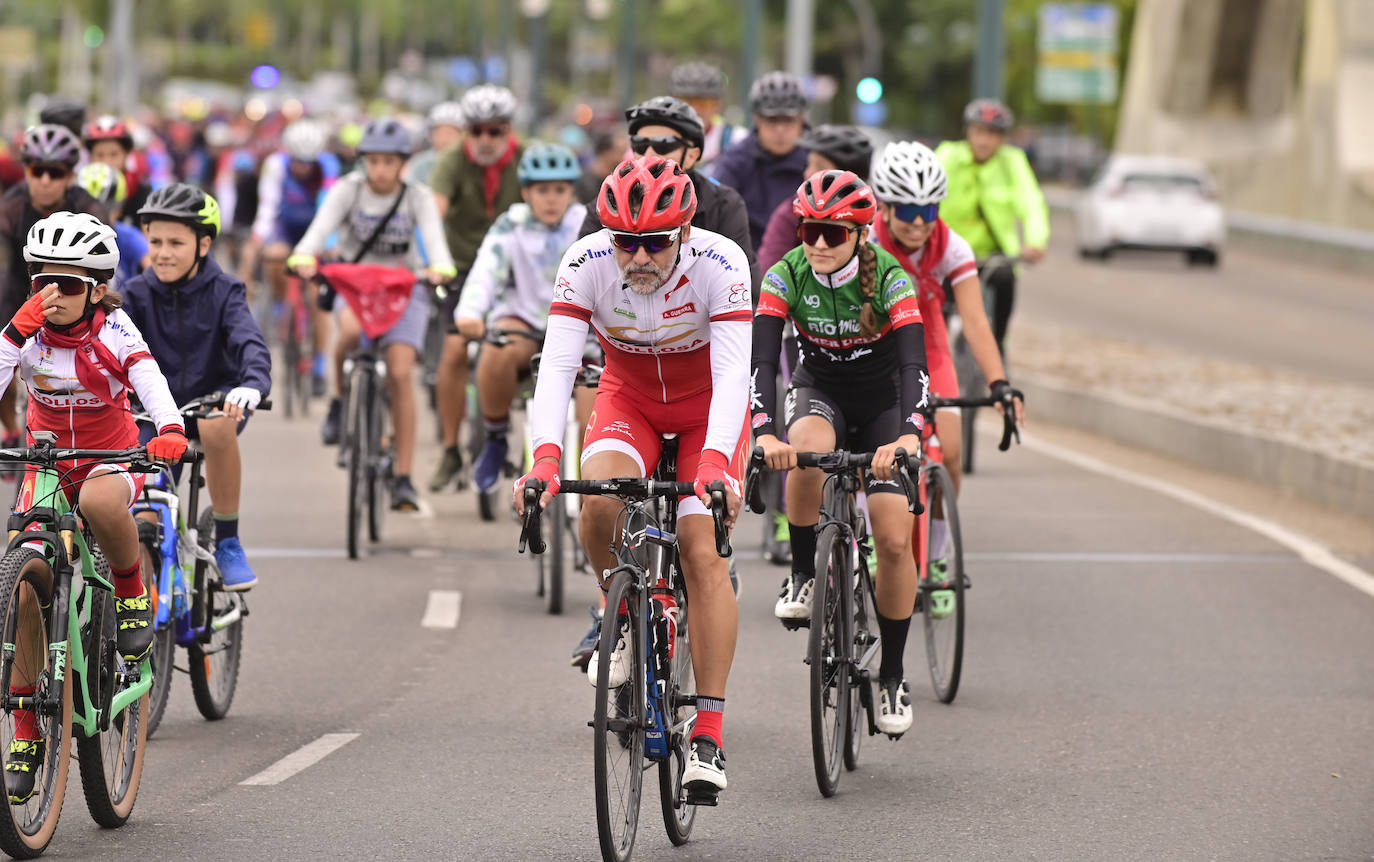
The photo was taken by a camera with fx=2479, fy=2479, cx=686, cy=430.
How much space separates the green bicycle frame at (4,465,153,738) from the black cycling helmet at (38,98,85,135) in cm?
686

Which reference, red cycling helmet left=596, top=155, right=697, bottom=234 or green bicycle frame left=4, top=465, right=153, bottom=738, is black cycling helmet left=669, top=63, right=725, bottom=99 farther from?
green bicycle frame left=4, top=465, right=153, bottom=738

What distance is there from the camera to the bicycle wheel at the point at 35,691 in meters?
6.42

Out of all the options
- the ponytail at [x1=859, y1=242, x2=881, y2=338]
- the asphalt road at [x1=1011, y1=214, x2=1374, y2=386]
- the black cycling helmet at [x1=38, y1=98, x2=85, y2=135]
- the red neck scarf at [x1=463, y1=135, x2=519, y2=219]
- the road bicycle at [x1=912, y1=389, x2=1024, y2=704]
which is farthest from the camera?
the asphalt road at [x1=1011, y1=214, x2=1374, y2=386]

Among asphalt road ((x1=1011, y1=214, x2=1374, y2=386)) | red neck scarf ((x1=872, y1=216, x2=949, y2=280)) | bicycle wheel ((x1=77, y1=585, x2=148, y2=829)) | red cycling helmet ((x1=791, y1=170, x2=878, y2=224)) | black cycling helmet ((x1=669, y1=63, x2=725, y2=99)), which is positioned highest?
black cycling helmet ((x1=669, y1=63, x2=725, y2=99))

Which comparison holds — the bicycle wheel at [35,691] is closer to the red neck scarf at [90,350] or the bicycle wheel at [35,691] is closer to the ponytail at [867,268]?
the red neck scarf at [90,350]

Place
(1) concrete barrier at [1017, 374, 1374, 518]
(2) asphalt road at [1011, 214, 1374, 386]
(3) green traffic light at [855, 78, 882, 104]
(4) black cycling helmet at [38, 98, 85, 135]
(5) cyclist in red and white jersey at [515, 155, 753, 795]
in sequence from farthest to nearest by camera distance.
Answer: (3) green traffic light at [855, 78, 882, 104] → (2) asphalt road at [1011, 214, 1374, 386] → (1) concrete barrier at [1017, 374, 1374, 518] → (4) black cycling helmet at [38, 98, 85, 135] → (5) cyclist in red and white jersey at [515, 155, 753, 795]

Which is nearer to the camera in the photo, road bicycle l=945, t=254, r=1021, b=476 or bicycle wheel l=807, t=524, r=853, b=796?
bicycle wheel l=807, t=524, r=853, b=796

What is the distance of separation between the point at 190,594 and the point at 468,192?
632cm

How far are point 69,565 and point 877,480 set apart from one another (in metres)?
2.62

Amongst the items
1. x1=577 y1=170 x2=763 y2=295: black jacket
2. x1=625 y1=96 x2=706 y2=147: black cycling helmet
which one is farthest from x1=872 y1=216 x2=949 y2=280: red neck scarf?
x1=625 y1=96 x2=706 y2=147: black cycling helmet

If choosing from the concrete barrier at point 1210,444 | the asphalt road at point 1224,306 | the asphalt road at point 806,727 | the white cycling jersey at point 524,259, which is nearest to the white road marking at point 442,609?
the asphalt road at point 806,727

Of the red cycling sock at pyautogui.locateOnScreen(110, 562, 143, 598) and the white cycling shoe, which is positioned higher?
the white cycling shoe

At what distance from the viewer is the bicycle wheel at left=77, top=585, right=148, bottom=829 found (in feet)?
22.8

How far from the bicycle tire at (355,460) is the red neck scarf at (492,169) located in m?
1.96
